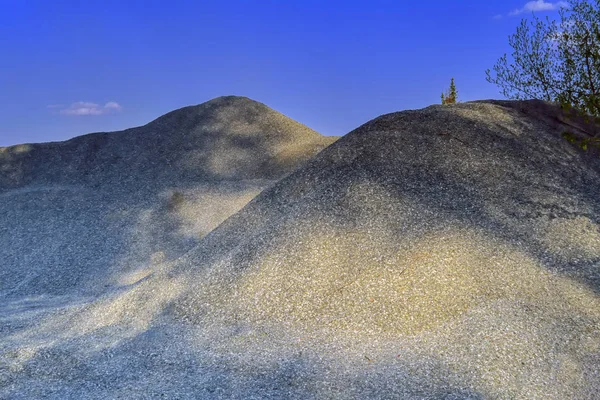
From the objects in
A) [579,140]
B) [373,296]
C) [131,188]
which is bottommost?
[373,296]

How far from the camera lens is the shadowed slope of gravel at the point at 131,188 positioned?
354 inches

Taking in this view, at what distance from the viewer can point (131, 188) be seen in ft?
38.3

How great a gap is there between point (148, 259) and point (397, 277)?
4931 millimetres

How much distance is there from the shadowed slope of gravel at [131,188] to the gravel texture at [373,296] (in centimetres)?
95

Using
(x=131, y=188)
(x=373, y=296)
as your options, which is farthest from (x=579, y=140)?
(x=131, y=188)

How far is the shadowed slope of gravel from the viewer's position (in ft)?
29.5

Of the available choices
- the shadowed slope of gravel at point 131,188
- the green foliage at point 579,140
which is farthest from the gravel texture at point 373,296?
the shadowed slope of gravel at point 131,188

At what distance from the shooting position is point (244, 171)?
11961 mm

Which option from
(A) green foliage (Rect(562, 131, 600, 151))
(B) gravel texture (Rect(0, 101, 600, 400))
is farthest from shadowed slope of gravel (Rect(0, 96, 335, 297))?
(A) green foliage (Rect(562, 131, 600, 151))

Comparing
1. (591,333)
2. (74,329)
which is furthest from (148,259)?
(591,333)

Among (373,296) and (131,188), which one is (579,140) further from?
(131,188)

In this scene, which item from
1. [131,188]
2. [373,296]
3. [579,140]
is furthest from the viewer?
[131,188]

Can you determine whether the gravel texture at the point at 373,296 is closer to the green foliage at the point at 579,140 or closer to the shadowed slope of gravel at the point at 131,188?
the green foliage at the point at 579,140

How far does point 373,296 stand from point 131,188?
7797mm
